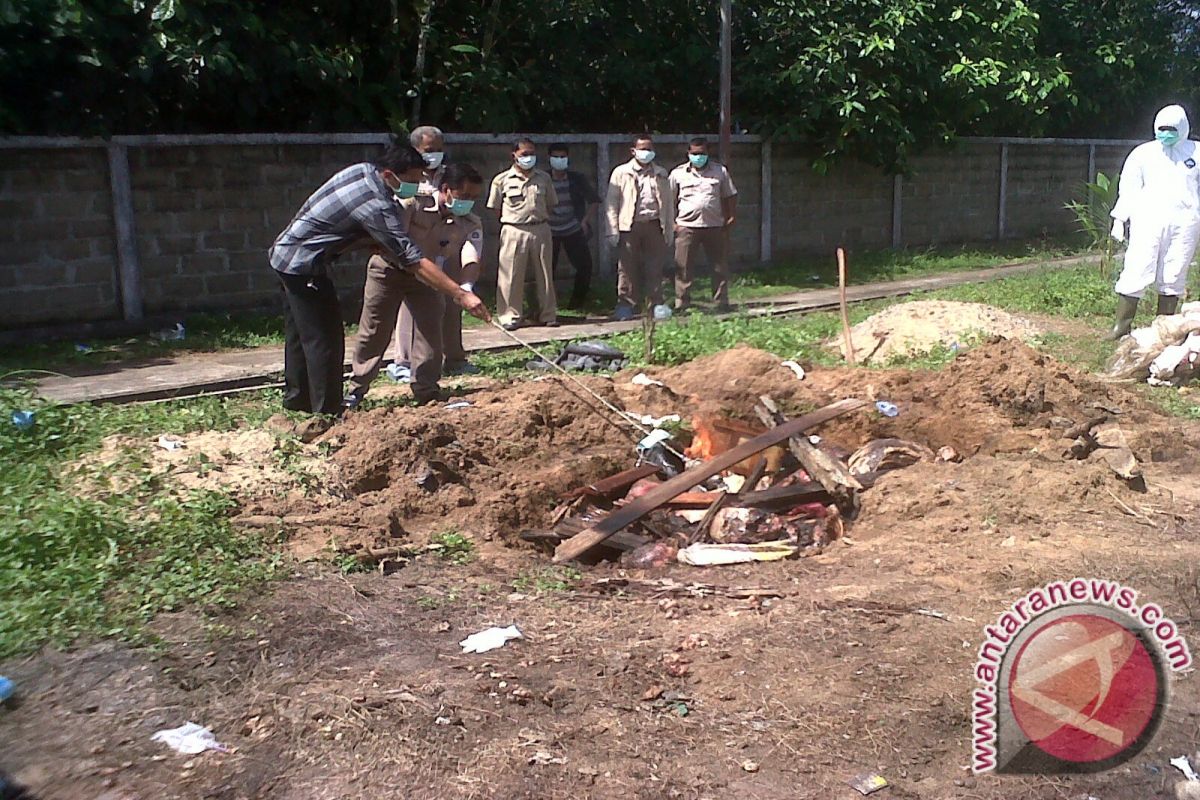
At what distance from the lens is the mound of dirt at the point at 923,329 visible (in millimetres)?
9891

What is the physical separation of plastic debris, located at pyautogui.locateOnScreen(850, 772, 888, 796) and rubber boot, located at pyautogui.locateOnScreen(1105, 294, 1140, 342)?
309 inches

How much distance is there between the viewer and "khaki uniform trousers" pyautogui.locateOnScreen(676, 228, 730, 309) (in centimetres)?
1304

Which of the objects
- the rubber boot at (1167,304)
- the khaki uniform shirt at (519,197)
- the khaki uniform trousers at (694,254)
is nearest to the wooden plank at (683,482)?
the rubber boot at (1167,304)

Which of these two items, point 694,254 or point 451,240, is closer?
point 451,240

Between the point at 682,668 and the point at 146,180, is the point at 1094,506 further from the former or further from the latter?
the point at 146,180

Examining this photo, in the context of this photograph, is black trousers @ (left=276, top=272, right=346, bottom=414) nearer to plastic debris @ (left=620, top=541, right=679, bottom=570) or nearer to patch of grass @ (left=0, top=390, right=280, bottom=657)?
patch of grass @ (left=0, top=390, right=280, bottom=657)

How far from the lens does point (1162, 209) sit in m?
9.96

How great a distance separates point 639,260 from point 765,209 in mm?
4967

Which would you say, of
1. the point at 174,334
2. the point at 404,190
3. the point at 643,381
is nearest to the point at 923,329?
the point at 643,381

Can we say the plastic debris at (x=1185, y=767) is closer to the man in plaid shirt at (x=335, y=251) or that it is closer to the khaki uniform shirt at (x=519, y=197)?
the man in plaid shirt at (x=335, y=251)

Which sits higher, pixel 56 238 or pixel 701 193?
pixel 701 193

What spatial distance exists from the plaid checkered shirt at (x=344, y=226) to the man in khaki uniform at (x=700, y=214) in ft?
19.8

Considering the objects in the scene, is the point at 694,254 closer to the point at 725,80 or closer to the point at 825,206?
the point at 725,80

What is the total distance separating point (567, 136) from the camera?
14.4 m
